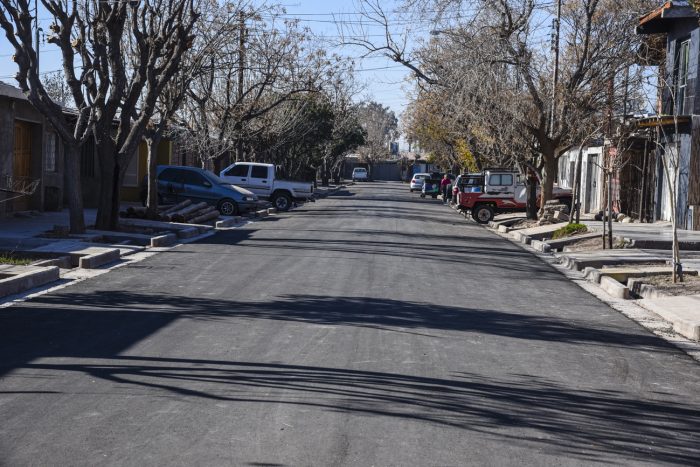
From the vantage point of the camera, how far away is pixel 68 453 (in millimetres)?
5766

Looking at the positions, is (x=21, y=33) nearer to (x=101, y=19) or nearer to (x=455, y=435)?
(x=101, y=19)

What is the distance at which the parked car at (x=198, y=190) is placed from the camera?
33188 mm

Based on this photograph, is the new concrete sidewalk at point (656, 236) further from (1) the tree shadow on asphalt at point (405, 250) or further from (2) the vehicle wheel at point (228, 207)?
(2) the vehicle wheel at point (228, 207)

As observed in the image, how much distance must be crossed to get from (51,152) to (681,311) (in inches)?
927

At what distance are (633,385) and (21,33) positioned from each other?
15.1 metres

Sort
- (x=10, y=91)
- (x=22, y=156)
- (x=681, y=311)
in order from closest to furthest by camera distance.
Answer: (x=681, y=311) → (x=10, y=91) → (x=22, y=156)

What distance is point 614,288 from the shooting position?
50.5ft

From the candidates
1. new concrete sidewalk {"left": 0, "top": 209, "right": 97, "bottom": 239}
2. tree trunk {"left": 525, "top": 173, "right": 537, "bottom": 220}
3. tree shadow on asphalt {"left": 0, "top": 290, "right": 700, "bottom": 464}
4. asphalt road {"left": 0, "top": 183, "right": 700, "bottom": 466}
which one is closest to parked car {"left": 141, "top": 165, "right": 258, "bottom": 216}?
new concrete sidewalk {"left": 0, "top": 209, "right": 97, "bottom": 239}

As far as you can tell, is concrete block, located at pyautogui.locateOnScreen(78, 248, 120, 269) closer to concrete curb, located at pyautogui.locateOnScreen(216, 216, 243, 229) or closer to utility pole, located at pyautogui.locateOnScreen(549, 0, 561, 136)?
concrete curb, located at pyautogui.locateOnScreen(216, 216, 243, 229)

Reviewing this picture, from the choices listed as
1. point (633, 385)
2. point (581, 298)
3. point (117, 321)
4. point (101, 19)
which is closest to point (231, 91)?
point (101, 19)

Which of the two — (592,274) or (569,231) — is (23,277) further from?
(569,231)

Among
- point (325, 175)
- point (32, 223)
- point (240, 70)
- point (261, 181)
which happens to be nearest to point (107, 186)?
point (32, 223)

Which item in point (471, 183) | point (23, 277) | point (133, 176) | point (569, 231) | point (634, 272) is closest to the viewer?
point (23, 277)

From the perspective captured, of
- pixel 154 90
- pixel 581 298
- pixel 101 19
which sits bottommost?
pixel 581 298
